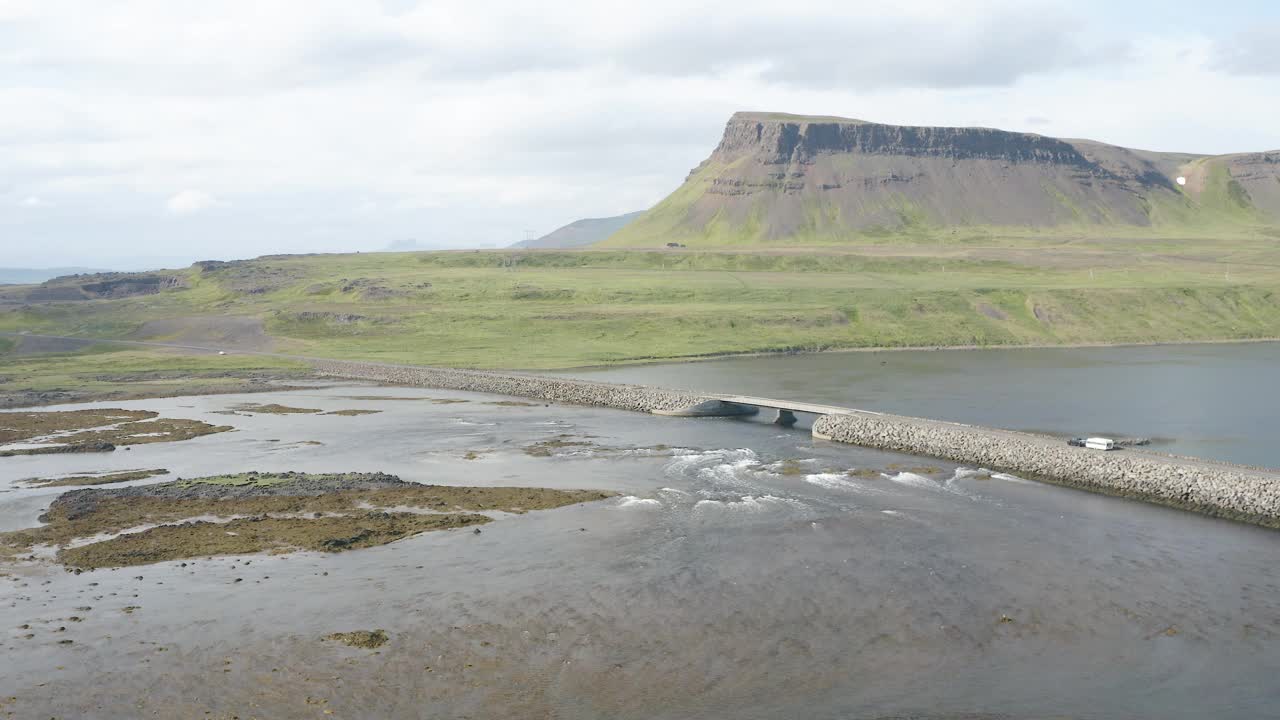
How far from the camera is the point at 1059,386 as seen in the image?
99.9 meters

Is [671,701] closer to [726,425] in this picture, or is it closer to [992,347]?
[726,425]

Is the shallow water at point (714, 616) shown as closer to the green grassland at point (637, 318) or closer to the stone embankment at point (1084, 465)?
the stone embankment at point (1084, 465)

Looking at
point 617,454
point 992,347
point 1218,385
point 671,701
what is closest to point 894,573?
point 671,701

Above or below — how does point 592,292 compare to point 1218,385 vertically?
above

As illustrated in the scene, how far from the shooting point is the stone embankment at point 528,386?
89.2 metres

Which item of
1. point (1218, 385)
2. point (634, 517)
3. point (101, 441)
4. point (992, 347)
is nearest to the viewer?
point (634, 517)

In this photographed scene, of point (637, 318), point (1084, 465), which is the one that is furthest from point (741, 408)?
Result: point (637, 318)

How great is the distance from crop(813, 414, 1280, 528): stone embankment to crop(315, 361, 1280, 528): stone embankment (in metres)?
0.04

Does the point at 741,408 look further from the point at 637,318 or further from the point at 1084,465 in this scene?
the point at 637,318

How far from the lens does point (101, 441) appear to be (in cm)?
7412

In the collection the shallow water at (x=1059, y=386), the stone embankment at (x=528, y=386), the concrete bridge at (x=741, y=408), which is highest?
the stone embankment at (x=528, y=386)

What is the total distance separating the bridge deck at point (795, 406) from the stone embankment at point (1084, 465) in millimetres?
2587

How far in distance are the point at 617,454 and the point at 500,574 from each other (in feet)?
89.9

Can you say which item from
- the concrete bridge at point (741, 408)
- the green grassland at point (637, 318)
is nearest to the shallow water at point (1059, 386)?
the concrete bridge at point (741, 408)
